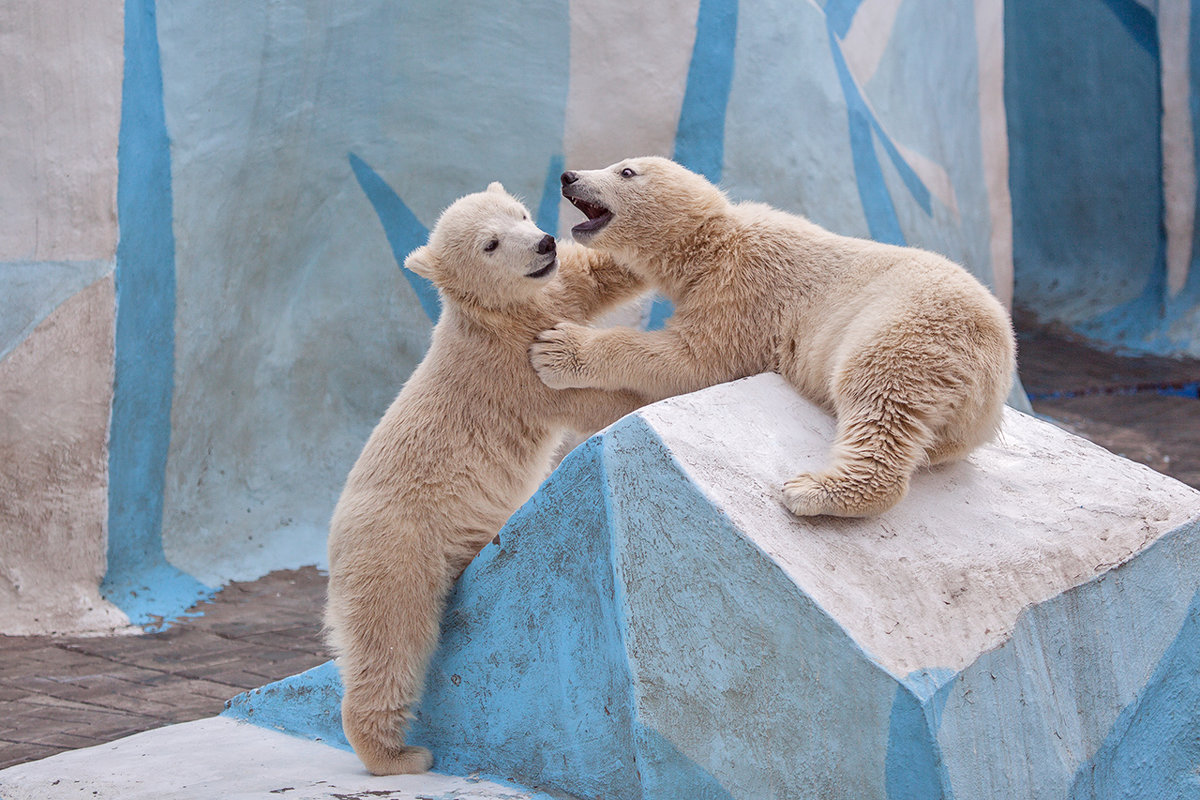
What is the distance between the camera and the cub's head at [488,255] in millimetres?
2486

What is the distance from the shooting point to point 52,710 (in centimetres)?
373

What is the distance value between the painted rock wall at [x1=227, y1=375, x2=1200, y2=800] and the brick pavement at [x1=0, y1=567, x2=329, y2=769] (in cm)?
181

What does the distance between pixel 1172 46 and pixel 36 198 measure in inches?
380

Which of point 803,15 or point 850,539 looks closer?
point 850,539

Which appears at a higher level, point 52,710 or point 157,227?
point 157,227

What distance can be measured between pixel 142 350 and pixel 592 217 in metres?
3.13

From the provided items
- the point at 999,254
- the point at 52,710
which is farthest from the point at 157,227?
the point at 999,254

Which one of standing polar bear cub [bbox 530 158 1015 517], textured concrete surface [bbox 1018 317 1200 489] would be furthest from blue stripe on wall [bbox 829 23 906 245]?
standing polar bear cub [bbox 530 158 1015 517]

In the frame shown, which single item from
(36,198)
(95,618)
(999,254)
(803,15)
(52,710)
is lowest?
(95,618)

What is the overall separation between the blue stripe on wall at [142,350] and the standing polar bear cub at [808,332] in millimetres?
3038

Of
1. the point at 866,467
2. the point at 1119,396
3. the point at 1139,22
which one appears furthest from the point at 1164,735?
the point at 1139,22

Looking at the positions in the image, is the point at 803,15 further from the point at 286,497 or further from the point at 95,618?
the point at 95,618

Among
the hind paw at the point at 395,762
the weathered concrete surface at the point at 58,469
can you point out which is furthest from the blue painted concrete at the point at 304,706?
the weathered concrete surface at the point at 58,469

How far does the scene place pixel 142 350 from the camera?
16.1ft
